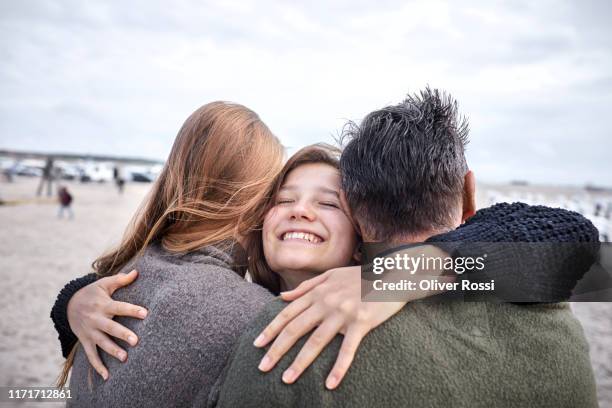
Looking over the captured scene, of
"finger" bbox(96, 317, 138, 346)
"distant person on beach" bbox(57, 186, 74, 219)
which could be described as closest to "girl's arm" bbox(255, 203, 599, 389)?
"finger" bbox(96, 317, 138, 346)

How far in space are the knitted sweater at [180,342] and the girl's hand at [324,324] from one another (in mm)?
363

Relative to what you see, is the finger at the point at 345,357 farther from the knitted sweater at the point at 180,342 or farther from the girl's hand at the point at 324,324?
the knitted sweater at the point at 180,342

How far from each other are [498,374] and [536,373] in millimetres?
124

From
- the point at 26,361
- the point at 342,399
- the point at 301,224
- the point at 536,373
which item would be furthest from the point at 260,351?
the point at 26,361

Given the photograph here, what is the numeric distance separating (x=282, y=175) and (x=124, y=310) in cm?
109

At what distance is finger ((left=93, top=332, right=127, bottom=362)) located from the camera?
5.67ft

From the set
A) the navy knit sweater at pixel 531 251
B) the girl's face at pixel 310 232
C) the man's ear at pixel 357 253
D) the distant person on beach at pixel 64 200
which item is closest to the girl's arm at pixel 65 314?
the girl's face at pixel 310 232

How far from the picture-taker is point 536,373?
1312mm

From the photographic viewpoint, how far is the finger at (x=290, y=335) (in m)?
1.26

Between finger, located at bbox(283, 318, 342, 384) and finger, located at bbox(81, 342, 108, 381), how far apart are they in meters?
0.92

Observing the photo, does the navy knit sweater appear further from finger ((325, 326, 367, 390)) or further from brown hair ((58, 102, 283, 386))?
brown hair ((58, 102, 283, 386))

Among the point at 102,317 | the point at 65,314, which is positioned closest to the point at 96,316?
the point at 102,317

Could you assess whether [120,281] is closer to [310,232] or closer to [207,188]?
[207,188]

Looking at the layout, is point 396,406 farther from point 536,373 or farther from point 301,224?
point 301,224
